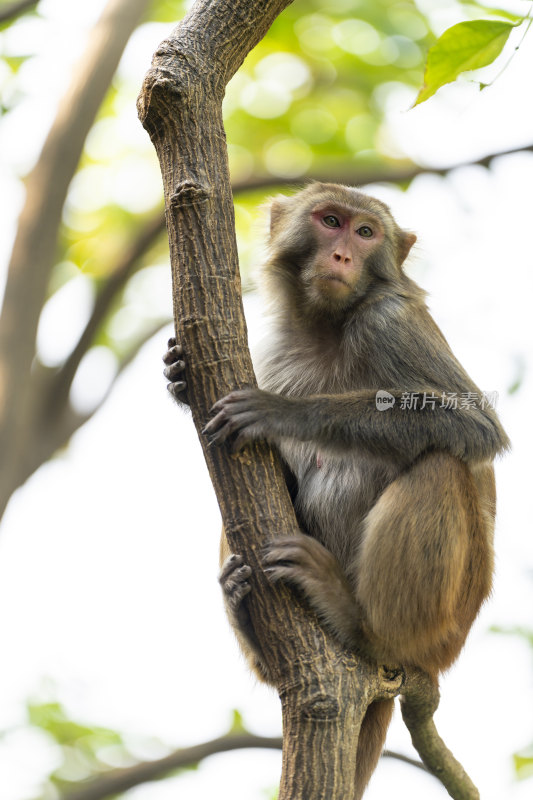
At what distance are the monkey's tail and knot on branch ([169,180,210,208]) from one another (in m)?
2.76

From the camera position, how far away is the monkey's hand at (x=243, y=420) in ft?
11.9

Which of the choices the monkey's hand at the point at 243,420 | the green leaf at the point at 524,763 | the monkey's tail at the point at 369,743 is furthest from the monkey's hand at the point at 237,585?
the green leaf at the point at 524,763

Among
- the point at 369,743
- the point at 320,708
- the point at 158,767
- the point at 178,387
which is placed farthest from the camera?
the point at 158,767

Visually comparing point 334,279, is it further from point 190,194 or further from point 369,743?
point 369,743

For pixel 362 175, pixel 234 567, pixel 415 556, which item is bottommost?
pixel 234 567

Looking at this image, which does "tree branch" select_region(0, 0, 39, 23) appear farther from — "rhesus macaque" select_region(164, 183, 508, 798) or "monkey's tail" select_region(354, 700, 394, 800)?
"monkey's tail" select_region(354, 700, 394, 800)

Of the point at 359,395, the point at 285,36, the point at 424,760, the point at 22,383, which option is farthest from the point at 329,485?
the point at 285,36

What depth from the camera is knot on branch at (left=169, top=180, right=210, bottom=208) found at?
355 centimetres

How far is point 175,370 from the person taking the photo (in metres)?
3.82

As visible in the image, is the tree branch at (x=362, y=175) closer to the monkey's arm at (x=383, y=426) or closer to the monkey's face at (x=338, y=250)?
the monkey's face at (x=338, y=250)

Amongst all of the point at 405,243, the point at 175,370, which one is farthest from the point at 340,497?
the point at 405,243

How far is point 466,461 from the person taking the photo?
14.5ft

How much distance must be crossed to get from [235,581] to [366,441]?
3.35 ft

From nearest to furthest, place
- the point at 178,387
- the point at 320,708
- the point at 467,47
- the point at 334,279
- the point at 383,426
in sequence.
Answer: the point at 467,47, the point at 320,708, the point at 178,387, the point at 383,426, the point at 334,279
